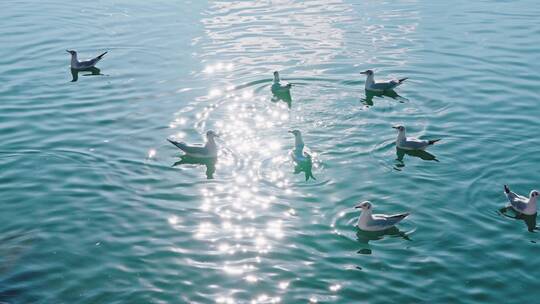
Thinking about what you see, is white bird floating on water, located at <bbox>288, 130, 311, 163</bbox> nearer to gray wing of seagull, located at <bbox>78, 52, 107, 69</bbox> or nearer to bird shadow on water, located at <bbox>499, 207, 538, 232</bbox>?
bird shadow on water, located at <bbox>499, 207, 538, 232</bbox>

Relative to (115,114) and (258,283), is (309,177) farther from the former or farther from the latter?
(115,114)

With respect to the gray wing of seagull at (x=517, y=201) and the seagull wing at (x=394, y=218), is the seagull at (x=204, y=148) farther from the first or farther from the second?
the gray wing of seagull at (x=517, y=201)

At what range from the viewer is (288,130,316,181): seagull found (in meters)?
25.3

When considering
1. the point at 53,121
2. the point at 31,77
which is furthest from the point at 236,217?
the point at 31,77

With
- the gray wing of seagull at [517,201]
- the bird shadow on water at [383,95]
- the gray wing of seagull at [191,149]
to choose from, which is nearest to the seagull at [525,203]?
the gray wing of seagull at [517,201]

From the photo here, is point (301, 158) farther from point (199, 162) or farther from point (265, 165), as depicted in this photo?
point (199, 162)

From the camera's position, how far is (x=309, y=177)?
24.9 m

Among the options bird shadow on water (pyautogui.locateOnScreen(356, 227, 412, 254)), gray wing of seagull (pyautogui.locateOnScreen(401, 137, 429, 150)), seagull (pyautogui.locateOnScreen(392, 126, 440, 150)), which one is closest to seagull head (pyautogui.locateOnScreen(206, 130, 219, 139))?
seagull (pyautogui.locateOnScreen(392, 126, 440, 150))

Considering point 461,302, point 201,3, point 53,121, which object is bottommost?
point 461,302

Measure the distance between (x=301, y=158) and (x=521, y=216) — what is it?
26.6 ft

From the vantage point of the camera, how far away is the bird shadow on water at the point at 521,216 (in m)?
21.9

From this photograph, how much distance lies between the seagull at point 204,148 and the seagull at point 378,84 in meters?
10.0

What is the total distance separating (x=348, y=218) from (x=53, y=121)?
15417 mm

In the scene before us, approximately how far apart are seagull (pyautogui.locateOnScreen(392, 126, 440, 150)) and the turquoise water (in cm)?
66
